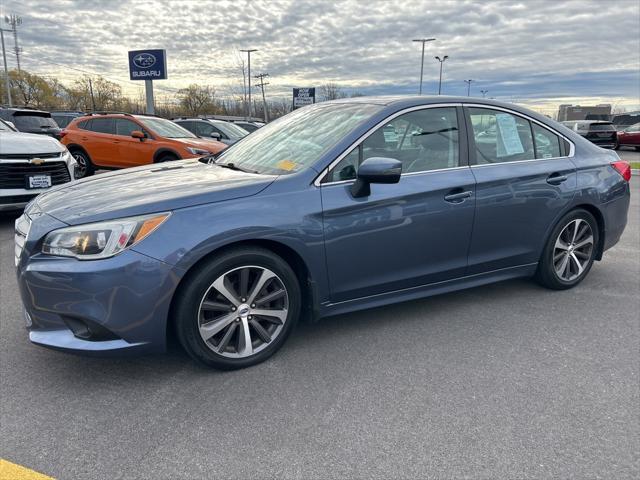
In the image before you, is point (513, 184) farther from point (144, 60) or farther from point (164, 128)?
point (144, 60)

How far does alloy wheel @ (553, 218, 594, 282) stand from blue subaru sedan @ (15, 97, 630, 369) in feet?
0.05

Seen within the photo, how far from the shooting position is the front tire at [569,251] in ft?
13.5

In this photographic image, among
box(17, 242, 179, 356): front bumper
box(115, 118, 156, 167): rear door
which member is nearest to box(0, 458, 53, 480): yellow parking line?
box(17, 242, 179, 356): front bumper

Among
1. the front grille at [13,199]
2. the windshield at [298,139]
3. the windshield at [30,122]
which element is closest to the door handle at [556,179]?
the windshield at [298,139]

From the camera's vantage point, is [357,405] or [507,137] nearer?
[357,405]

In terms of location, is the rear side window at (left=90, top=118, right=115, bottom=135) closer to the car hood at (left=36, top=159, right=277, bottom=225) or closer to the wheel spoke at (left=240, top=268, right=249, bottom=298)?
the car hood at (left=36, top=159, right=277, bottom=225)

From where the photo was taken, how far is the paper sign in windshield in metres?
3.82

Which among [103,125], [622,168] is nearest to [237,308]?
[622,168]

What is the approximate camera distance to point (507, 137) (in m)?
3.87

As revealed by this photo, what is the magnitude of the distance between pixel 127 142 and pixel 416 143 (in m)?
9.34

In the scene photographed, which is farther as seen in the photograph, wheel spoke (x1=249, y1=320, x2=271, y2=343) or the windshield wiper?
the windshield wiper

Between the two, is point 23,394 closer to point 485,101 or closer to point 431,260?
point 431,260

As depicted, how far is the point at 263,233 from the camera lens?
280 centimetres

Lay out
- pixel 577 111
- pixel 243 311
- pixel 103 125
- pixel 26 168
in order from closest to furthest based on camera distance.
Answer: pixel 243 311 → pixel 26 168 → pixel 103 125 → pixel 577 111
